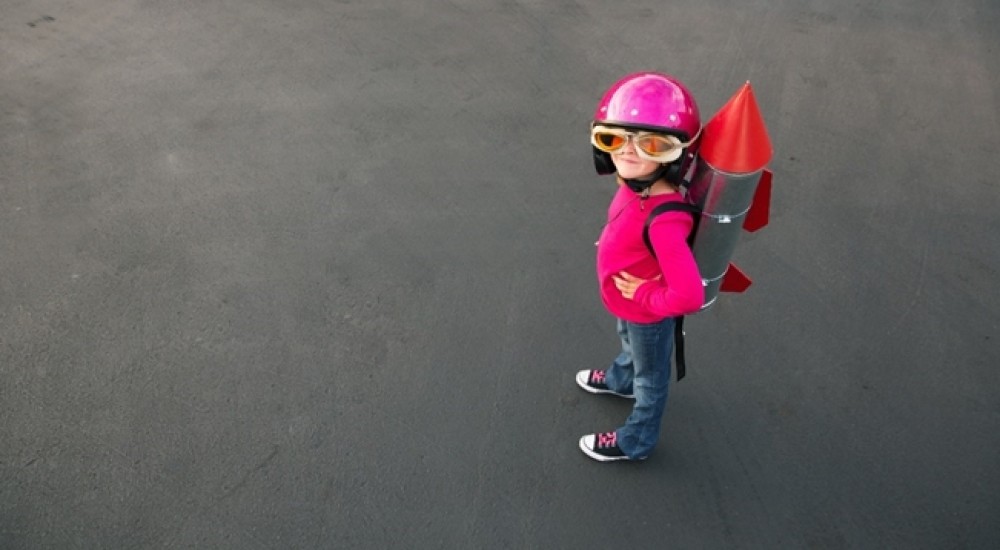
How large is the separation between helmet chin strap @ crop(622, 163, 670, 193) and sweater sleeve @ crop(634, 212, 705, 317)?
14 centimetres

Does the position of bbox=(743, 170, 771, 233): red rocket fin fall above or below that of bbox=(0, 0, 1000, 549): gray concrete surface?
above

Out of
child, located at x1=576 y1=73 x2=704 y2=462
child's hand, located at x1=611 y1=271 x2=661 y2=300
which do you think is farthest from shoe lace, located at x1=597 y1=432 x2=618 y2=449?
child's hand, located at x1=611 y1=271 x2=661 y2=300

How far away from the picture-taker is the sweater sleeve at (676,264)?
2.56 meters

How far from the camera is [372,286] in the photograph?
4.40 m

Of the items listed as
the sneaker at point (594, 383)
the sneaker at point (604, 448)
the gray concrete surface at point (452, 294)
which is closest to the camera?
the gray concrete surface at point (452, 294)

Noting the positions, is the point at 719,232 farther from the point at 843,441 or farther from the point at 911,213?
the point at 911,213

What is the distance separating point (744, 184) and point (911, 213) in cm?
289

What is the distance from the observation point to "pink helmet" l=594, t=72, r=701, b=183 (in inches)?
99.6

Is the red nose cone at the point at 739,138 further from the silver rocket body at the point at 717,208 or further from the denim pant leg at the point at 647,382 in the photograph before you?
the denim pant leg at the point at 647,382

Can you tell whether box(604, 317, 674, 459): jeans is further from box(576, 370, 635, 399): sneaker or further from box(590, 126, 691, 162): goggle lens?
box(590, 126, 691, 162): goggle lens

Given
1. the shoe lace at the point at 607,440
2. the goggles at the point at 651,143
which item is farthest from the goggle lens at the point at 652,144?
the shoe lace at the point at 607,440

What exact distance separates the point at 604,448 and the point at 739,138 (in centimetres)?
160

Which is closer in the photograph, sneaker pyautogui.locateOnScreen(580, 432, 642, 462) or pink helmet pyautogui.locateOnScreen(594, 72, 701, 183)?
pink helmet pyautogui.locateOnScreen(594, 72, 701, 183)

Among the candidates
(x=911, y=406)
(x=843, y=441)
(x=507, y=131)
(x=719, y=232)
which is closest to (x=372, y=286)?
(x=507, y=131)
